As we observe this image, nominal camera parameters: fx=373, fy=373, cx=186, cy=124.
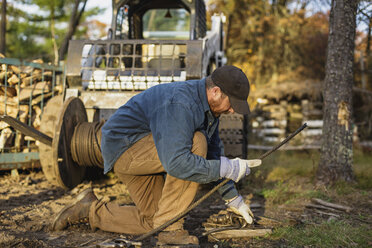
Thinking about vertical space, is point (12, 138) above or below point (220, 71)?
below

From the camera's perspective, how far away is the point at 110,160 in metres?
3.14

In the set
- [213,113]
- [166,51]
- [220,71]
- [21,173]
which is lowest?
[21,173]

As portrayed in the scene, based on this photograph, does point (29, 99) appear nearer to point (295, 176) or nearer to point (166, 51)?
point (166, 51)

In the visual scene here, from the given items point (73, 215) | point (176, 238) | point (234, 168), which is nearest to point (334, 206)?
point (234, 168)

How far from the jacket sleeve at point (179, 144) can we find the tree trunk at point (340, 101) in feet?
9.86

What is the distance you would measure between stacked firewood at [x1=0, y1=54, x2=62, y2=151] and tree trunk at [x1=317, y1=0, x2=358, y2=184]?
4.33 m

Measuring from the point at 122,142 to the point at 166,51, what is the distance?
3.94m

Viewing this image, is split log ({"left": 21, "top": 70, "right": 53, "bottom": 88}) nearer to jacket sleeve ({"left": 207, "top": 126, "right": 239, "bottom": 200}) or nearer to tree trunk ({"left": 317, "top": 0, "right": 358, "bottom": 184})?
jacket sleeve ({"left": 207, "top": 126, "right": 239, "bottom": 200})

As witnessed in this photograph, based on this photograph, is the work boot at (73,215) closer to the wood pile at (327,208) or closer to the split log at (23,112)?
the wood pile at (327,208)

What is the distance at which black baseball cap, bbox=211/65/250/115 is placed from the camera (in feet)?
9.04

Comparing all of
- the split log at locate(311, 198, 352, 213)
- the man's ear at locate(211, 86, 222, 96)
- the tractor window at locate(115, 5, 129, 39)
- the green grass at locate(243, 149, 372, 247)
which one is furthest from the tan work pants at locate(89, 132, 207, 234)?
the tractor window at locate(115, 5, 129, 39)

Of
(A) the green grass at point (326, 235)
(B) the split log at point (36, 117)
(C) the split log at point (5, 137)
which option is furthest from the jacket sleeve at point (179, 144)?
(B) the split log at point (36, 117)

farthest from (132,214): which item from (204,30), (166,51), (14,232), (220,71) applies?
(204,30)

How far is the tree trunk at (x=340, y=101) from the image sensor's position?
5.14 metres
